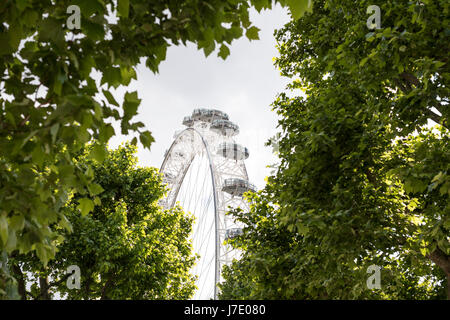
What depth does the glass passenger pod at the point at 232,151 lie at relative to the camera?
43969 millimetres

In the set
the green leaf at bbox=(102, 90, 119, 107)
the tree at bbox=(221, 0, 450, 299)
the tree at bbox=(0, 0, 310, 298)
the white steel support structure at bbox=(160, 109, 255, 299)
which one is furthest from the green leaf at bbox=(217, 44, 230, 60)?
the white steel support structure at bbox=(160, 109, 255, 299)

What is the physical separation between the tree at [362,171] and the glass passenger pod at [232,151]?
111 feet

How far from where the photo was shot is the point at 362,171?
769 centimetres

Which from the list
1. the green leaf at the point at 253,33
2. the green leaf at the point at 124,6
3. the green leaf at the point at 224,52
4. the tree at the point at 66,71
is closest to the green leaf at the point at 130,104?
the tree at the point at 66,71

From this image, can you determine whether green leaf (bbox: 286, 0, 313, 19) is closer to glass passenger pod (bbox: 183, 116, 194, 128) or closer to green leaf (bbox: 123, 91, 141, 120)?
green leaf (bbox: 123, 91, 141, 120)

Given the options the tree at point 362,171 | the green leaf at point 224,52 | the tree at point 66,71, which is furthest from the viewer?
the tree at point 362,171

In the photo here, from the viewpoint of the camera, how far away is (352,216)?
700 cm

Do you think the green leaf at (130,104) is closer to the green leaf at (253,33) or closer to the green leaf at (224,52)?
the green leaf at (224,52)

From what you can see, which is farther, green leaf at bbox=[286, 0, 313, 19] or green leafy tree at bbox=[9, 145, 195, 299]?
green leafy tree at bbox=[9, 145, 195, 299]

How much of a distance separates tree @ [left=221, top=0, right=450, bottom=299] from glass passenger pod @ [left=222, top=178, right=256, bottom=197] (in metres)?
32.7

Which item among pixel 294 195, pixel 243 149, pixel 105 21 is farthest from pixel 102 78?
pixel 243 149

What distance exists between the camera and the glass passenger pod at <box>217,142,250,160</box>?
1731 inches
